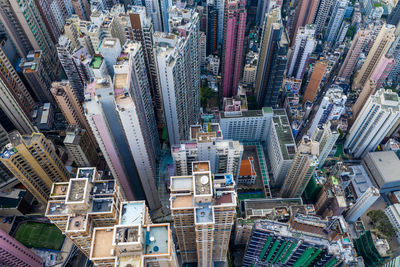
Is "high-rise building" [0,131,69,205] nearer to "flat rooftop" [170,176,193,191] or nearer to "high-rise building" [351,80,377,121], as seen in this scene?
"flat rooftop" [170,176,193,191]

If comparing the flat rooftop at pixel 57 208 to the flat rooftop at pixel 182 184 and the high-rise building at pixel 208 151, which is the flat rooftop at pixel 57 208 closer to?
the flat rooftop at pixel 182 184

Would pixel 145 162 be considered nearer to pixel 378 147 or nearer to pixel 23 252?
pixel 23 252

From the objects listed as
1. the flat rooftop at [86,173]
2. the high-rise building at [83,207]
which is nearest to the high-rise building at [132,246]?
the high-rise building at [83,207]

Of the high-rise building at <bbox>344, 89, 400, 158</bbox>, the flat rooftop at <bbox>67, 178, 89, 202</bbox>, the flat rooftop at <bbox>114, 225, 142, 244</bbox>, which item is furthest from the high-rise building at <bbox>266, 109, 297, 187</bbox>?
the flat rooftop at <bbox>67, 178, 89, 202</bbox>

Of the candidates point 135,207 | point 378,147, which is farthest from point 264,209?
point 378,147

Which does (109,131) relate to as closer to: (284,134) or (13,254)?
(13,254)
